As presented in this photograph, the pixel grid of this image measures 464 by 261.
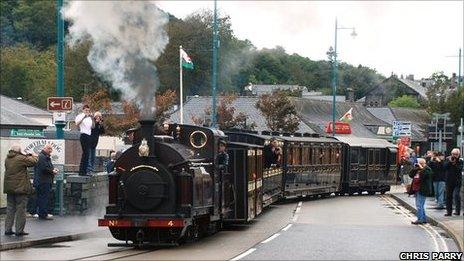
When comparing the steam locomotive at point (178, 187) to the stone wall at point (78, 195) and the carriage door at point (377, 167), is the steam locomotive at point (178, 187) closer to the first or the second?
the stone wall at point (78, 195)

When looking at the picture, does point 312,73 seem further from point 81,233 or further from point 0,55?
point 81,233

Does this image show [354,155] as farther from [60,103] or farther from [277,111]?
[60,103]

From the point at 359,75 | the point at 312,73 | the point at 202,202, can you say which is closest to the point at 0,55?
the point at 312,73

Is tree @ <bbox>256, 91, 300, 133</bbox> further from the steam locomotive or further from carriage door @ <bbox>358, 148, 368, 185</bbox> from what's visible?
the steam locomotive

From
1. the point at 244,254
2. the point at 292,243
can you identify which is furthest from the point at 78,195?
the point at 244,254

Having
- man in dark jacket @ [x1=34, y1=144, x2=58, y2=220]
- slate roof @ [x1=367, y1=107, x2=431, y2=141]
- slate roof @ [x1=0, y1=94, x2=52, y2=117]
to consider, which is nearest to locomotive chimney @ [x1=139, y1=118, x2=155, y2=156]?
man in dark jacket @ [x1=34, y1=144, x2=58, y2=220]

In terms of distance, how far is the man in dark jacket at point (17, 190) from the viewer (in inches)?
743

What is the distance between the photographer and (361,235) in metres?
20.6

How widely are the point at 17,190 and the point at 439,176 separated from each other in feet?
50.3

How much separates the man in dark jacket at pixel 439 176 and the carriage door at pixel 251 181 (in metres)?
7.82

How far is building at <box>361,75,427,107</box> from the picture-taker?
143 meters

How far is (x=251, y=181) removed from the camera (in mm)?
23031

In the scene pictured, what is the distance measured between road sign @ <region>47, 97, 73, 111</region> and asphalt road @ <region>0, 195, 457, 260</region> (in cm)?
398

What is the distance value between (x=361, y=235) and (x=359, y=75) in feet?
396
